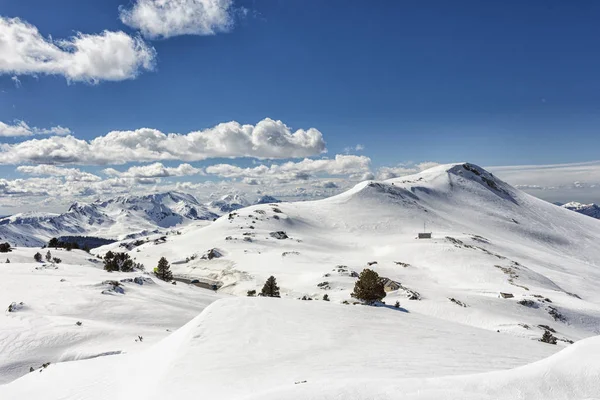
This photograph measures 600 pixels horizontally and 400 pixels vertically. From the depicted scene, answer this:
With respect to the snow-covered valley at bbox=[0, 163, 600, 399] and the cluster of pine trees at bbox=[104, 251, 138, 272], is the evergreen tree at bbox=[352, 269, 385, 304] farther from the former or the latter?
the cluster of pine trees at bbox=[104, 251, 138, 272]

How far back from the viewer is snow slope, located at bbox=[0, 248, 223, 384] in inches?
805

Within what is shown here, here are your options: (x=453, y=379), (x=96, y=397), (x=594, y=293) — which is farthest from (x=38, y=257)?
(x=594, y=293)

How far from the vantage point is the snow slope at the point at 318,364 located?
760 cm

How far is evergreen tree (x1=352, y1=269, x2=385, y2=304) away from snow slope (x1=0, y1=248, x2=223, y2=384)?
14.7 metres

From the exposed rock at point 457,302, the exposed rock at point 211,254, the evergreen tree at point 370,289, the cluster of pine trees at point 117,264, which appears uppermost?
the cluster of pine trees at point 117,264

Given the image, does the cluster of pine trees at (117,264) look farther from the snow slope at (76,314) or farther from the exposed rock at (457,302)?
the exposed rock at (457,302)

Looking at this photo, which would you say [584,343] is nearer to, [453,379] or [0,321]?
[453,379]

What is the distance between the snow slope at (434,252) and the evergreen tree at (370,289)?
9.98m

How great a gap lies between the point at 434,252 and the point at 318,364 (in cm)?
8090

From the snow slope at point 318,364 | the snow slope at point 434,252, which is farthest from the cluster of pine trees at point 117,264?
the snow slope at point 318,364

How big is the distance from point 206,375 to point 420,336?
39.8ft

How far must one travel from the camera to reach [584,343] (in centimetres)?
862

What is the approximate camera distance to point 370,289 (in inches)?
1209

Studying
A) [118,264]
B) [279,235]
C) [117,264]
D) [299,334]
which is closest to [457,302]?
[299,334]
